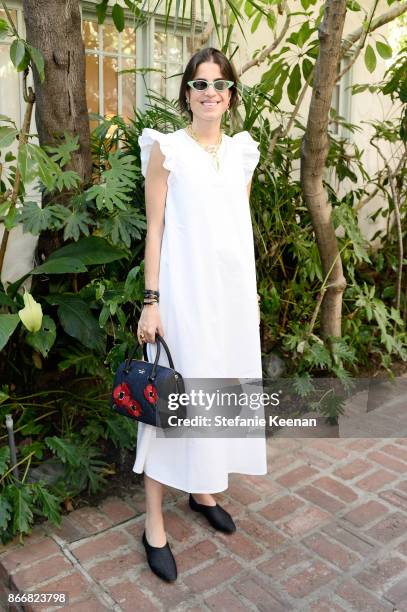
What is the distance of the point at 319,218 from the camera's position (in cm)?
332

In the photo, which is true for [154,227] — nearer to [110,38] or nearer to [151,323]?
[151,323]

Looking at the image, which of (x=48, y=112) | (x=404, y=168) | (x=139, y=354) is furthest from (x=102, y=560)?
(x=404, y=168)

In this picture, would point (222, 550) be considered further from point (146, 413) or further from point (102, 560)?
point (146, 413)

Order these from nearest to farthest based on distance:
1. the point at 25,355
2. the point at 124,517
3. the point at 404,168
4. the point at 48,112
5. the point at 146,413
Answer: the point at 146,413, the point at 124,517, the point at 48,112, the point at 25,355, the point at 404,168

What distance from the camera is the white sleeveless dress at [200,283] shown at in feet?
6.91

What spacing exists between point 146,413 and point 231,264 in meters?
0.61

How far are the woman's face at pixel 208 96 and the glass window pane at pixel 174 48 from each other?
2.23 meters

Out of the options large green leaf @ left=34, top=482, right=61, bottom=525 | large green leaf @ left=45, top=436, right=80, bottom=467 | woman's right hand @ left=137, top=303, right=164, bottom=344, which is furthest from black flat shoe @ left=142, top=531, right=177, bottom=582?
woman's right hand @ left=137, top=303, right=164, bottom=344

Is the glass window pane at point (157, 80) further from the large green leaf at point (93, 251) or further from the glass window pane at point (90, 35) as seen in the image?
the large green leaf at point (93, 251)

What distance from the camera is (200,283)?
2125mm

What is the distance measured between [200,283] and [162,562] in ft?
3.42

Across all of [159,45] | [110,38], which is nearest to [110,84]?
[110,38]

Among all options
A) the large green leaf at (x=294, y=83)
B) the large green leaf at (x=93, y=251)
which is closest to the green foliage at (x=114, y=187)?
the large green leaf at (x=93, y=251)

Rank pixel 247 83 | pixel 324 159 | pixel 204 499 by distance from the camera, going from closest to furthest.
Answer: pixel 204 499, pixel 324 159, pixel 247 83
